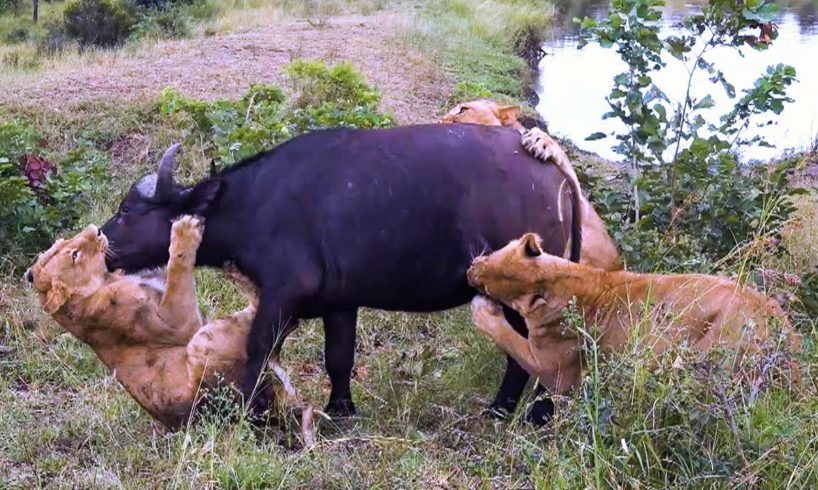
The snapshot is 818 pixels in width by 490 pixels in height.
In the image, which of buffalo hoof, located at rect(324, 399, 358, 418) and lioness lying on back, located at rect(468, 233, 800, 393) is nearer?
lioness lying on back, located at rect(468, 233, 800, 393)

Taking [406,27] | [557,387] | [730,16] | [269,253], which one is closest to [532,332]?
[557,387]

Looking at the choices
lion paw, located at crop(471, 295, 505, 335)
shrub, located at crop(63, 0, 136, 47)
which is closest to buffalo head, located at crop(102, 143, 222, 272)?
lion paw, located at crop(471, 295, 505, 335)

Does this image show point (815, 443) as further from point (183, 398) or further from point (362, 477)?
point (183, 398)

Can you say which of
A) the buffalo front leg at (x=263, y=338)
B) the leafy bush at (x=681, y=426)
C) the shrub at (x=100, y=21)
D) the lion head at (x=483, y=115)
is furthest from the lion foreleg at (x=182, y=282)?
the shrub at (x=100, y=21)

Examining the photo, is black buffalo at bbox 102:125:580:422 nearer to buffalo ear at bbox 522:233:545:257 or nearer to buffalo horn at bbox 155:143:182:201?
buffalo horn at bbox 155:143:182:201

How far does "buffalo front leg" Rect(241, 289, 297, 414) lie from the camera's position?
17.0ft

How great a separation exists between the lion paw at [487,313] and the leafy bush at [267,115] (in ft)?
9.55

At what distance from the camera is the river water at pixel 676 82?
14969 millimetres

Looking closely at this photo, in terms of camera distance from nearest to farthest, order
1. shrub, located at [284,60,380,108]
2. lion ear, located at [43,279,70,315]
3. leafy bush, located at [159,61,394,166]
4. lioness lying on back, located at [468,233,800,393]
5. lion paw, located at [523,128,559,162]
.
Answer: lioness lying on back, located at [468,233,800,393] < lion ear, located at [43,279,70,315] < lion paw, located at [523,128,559,162] < leafy bush, located at [159,61,394,166] < shrub, located at [284,60,380,108]

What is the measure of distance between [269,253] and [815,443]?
97.4 inches

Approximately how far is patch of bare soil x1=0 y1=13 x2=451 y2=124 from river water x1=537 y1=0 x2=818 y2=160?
90.1 inches

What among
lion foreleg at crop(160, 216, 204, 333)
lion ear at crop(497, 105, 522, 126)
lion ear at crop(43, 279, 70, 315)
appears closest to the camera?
lion ear at crop(43, 279, 70, 315)

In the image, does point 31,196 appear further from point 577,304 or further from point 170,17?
point 170,17

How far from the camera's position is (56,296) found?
5.14 m
